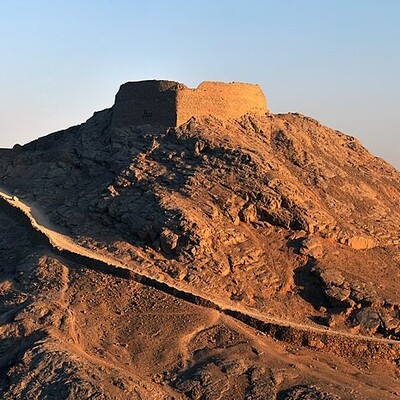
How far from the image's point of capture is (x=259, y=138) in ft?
107

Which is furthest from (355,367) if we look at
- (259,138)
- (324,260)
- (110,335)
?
(259,138)

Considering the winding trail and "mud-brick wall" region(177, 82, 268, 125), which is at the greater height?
"mud-brick wall" region(177, 82, 268, 125)

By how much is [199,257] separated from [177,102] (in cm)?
854

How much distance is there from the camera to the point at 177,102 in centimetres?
3155

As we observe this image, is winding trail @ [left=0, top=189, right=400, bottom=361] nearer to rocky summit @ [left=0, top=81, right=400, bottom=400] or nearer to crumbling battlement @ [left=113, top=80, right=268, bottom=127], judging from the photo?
rocky summit @ [left=0, top=81, right=400, bottom=400]

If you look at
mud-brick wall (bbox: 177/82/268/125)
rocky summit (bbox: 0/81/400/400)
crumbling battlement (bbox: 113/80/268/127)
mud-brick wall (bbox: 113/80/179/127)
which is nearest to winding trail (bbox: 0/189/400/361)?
rocky summit (bbox: 0/81/400/400)

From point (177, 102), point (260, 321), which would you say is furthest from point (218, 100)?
point (260, 321)

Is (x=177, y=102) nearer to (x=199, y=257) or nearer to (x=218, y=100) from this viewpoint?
(x=218, y=100)

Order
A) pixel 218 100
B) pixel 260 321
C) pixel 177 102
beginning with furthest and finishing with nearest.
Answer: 1. pixel 218 100
2. pixel 177 102
3. pixel 260 321

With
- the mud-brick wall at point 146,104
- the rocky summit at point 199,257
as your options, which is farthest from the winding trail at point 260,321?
the mud-brick wall at point 146,104

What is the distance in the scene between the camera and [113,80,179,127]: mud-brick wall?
3181 centimetres

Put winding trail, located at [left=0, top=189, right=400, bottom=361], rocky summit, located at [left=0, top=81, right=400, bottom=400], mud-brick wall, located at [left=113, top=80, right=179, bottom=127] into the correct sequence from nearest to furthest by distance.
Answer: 1. rocky summit, located at [left=0, top=81, right=400, bottom=400]
2. winding trail, located at [left=0, top=189, right=400, bottom=361]
3. mud-brick wall, located at [left=113, top=80, right=179, bottom=127]

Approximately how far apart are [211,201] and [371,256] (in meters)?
6.67

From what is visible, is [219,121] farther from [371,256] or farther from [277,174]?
[371,256]
